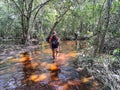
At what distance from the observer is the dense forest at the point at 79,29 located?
28.0 ft

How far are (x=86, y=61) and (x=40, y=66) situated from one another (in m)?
2.57

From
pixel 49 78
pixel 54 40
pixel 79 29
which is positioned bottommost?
pixel 49 78

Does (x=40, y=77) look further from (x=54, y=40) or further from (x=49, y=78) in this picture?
(x=54, y=40)

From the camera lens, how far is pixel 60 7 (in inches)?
941

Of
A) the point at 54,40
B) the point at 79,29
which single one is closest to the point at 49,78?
the point at 54,40

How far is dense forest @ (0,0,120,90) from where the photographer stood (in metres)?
8.53

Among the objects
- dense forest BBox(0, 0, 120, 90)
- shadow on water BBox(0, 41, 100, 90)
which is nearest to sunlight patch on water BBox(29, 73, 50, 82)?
shadow on water BBox(0, 41, 100, 90)

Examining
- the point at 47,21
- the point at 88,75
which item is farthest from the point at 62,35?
the point at 88,75

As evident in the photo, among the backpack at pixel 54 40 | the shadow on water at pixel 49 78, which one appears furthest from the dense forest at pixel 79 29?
the backpack at pixel 54 40

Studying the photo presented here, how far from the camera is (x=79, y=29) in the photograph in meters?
36.7

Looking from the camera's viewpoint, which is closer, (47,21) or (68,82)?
(68,82)

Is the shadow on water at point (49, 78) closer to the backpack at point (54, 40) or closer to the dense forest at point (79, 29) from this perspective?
the dense forest at point (79, 29)

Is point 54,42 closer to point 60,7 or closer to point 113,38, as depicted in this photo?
point 113,38

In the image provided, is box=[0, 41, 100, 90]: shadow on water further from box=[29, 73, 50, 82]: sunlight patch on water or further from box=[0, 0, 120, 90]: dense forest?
box=[0, 0, 120, 90]: dense forest
